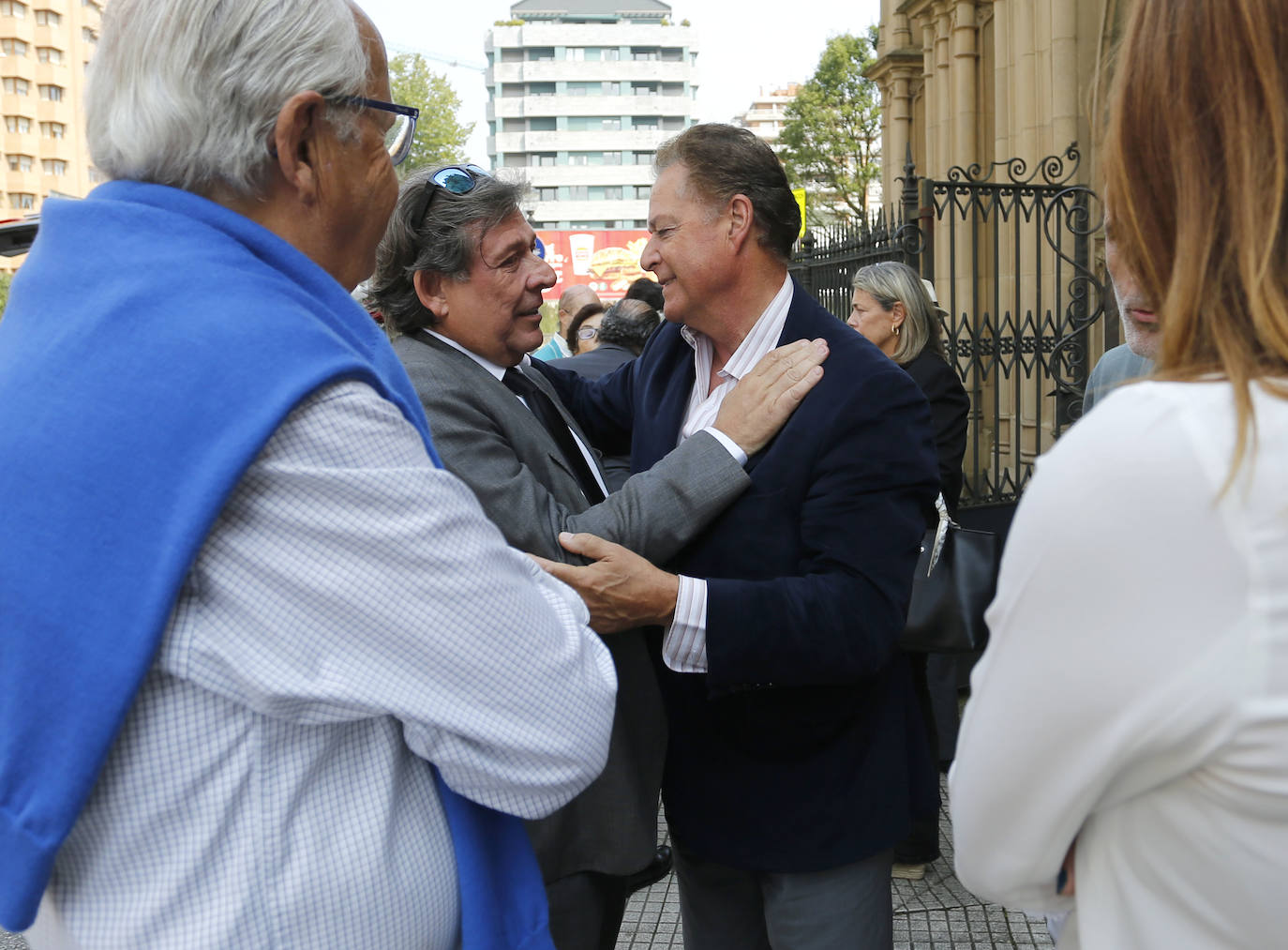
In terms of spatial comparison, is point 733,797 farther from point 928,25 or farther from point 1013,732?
point 928,25

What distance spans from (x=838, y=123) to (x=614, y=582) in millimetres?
37666

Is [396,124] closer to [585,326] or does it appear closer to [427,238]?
[427,238]

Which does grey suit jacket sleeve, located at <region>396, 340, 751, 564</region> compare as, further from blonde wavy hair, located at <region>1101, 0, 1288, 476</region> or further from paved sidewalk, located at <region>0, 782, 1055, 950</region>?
paved sidewalk, located at <region>0, 782, 1055, 950</region>

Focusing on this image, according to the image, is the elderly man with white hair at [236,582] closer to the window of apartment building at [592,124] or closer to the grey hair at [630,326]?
the grey hair at [630,326]

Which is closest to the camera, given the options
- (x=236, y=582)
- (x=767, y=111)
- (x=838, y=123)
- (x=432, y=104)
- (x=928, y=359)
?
(x=236, y=582)

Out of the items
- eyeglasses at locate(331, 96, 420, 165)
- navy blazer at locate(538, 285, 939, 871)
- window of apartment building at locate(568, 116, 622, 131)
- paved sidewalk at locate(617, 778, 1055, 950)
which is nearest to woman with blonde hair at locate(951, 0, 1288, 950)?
eyeglasses at locate(331, 96, 420, 165)

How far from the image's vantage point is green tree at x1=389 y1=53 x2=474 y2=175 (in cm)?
4328

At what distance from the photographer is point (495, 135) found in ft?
370

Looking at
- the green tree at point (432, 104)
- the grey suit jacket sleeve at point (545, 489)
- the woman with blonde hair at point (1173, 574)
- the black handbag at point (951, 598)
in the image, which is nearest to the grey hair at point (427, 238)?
the grey suit jacket sleeve at point (545, 489)

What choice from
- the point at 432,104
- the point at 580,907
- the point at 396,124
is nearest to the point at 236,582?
the point at 396,124

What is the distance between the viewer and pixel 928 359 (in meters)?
5.32

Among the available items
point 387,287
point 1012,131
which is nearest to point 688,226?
point 387,287

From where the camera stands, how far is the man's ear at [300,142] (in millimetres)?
1403

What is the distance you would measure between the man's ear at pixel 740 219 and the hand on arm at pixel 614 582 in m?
0.73
